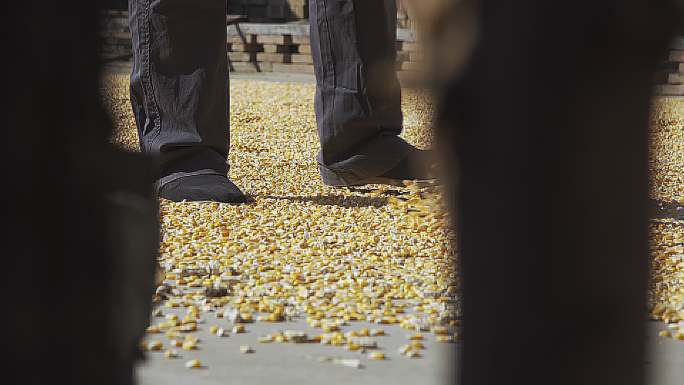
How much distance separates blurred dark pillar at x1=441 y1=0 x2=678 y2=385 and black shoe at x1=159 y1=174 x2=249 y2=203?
8.13 feet

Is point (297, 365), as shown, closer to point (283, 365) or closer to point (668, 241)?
point (283, 365)

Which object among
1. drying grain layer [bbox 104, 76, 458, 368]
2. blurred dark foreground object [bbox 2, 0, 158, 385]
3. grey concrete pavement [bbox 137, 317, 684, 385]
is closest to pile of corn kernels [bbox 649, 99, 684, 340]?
grey concrete pavement [bbox 137, 317, 684, 385]

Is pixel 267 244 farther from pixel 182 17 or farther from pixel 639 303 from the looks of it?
pixel 639 303

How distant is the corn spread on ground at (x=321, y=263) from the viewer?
1.64m

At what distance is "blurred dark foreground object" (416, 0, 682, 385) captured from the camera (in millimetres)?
378

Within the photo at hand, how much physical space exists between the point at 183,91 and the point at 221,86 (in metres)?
0.12

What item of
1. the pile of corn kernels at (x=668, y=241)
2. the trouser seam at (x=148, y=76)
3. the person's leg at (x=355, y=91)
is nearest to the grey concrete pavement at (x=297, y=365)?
the pile of corn kernels at (x=668, y=241)

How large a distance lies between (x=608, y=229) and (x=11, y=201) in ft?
0.85

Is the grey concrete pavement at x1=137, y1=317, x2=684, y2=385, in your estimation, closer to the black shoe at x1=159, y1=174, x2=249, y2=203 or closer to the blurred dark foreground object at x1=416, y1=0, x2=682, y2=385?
the blurred dark foreground object at x1=416, y1=0, x2=682, y2=385

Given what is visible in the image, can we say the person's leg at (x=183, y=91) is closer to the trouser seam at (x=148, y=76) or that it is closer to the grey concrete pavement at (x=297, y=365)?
the trouser seam at (x=148, y=76)

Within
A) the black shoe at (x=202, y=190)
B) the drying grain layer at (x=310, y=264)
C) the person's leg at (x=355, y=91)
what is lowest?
the drying grain layer at (x=310, y=264)

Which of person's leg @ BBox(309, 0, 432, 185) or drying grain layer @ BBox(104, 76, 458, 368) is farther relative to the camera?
person's leg @ BBox(309, 0, 432, 185)

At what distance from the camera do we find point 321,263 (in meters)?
2.11

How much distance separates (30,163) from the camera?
0.46 meters
